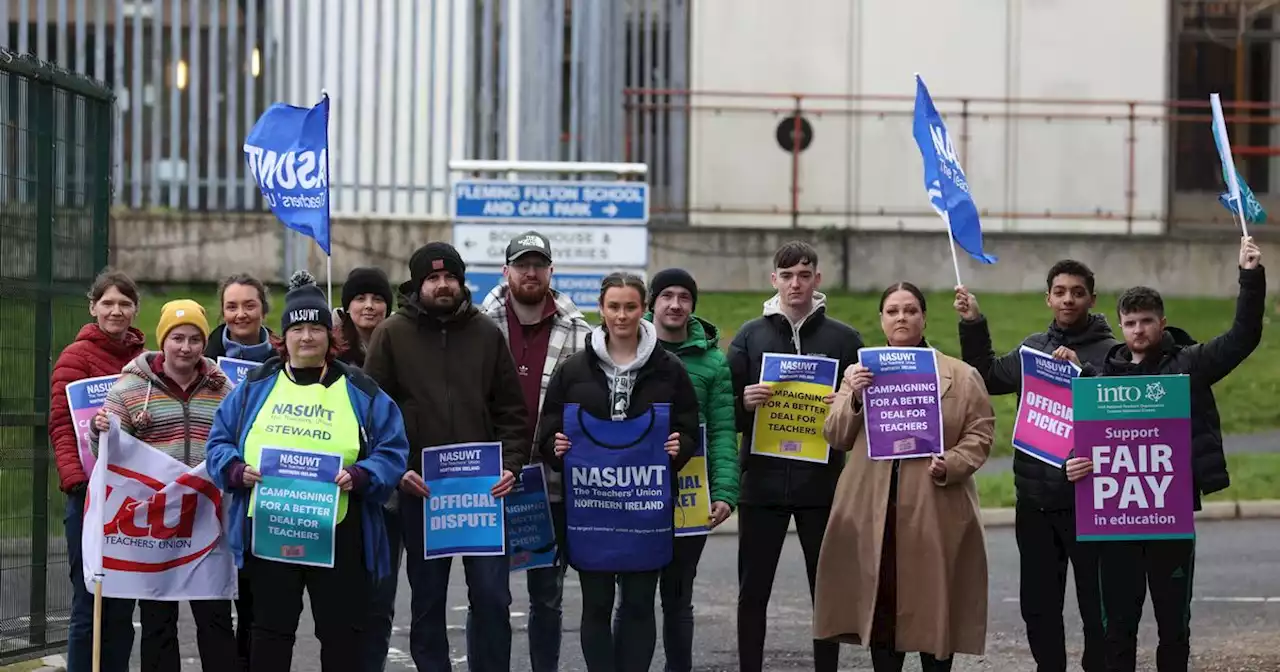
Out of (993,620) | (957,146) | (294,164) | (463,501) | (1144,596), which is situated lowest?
(993,620)

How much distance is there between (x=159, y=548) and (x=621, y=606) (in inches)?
78.9

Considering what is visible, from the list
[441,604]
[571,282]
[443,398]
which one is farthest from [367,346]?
[571,282]

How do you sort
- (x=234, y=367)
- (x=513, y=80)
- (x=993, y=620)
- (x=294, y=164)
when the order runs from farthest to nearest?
1. (x=513, y=80)
2. (x=993, y=620)
3. (x=294, y=164)
4. (x=234, y=367)

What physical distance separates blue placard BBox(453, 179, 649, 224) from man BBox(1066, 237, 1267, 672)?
945cm

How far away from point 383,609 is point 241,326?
1.48 meters

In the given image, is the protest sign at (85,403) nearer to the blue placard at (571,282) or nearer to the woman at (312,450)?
the woman at (312,450)

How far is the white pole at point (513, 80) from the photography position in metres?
21.3

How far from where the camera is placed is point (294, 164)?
1087 centimetres

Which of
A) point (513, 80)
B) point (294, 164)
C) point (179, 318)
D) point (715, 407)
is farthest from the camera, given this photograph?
point (513, 80)

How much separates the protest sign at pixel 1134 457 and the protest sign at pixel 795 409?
119 centimetres

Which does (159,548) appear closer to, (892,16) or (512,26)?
(512,26)

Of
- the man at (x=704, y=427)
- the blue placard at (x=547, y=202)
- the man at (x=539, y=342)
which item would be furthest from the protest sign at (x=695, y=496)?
the blue placard at (x=547, y=202)

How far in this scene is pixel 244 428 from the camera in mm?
8109

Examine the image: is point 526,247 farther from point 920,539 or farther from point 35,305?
point 35,305
